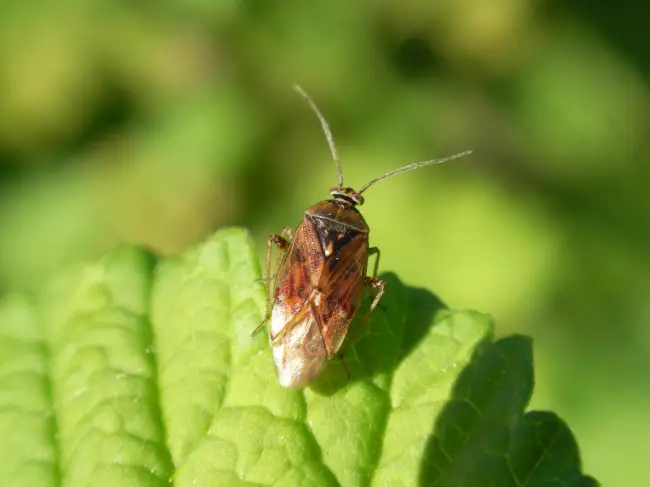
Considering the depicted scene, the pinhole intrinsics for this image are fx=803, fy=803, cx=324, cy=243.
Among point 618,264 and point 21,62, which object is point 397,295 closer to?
point 618,264

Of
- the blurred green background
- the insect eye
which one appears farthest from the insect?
the blurred green background

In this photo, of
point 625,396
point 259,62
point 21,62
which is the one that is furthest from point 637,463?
point 21,62

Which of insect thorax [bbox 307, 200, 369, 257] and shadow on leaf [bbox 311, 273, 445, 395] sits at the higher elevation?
insect thorax [bbox 307, 200, 369, 257]

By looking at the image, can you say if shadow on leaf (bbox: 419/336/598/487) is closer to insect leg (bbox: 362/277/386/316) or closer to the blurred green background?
insect leg (bbox: 362/277/386/316)

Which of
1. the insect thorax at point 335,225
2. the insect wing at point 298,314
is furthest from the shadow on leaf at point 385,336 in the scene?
the insect thorax at point 335,225

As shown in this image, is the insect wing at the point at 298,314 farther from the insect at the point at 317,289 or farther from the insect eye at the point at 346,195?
the insect eye at the point at 346,195
